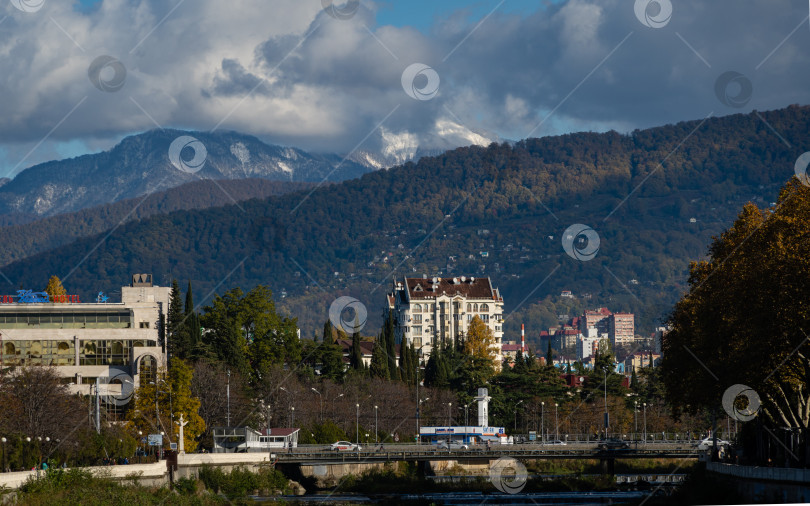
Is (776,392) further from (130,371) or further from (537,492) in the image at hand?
(130,371)

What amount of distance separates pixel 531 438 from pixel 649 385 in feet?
102

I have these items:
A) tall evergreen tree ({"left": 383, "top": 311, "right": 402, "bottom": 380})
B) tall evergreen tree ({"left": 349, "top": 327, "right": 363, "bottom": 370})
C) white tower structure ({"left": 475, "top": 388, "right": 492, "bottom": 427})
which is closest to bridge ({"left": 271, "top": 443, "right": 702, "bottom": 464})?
white tower structure ({"left": 475, "top": 388, "right": 492, "bottom": 427})

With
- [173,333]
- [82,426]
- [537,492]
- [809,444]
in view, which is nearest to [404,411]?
[173,333]

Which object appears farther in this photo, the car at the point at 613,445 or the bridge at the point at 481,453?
the car at the point at 613,445

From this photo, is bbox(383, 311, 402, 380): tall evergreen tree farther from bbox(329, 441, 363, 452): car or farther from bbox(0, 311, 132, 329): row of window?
bbox(0, 311, 132, 329): row of window

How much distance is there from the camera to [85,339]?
9419 cm
